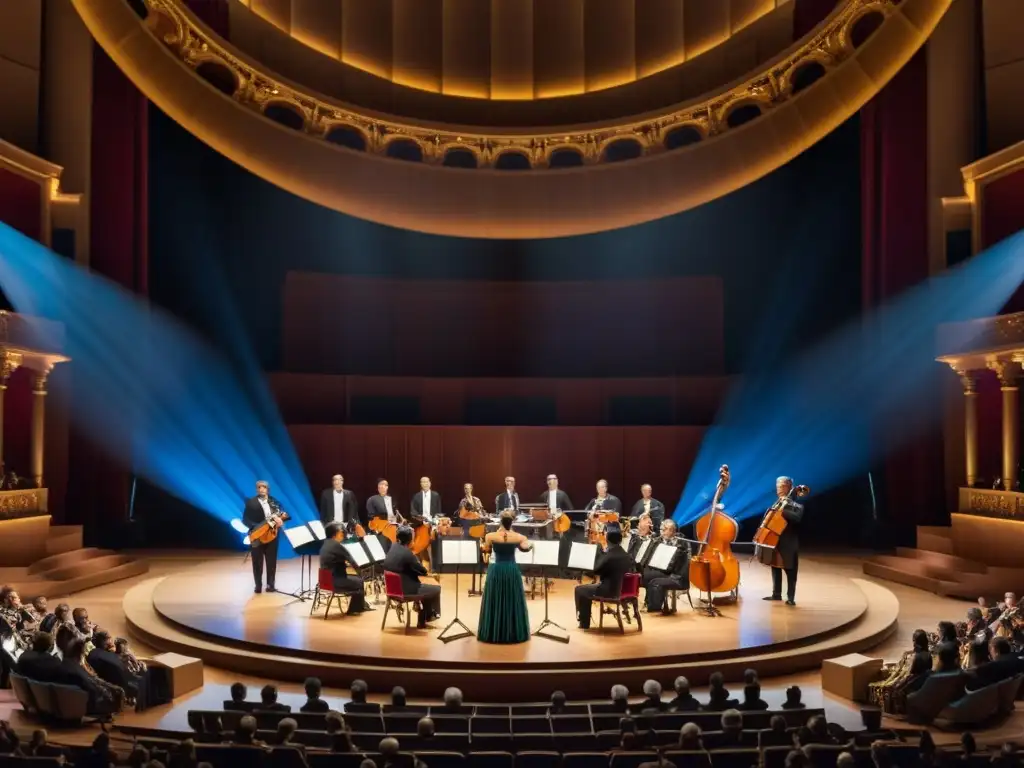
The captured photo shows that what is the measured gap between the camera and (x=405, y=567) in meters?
9.31

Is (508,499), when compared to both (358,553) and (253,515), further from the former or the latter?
(358,553)

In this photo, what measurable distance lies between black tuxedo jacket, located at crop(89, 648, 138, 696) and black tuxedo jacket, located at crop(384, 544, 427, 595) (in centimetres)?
247

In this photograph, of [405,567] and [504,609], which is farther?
[405,567]

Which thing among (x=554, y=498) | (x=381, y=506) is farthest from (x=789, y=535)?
(x=381, y=506)

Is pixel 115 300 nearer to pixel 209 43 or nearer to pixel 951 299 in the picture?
pixel 209 43

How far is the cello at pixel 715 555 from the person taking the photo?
1023 centimetres

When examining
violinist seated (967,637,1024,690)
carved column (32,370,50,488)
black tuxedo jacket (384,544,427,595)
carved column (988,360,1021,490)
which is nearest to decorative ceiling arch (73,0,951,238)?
black tuxedo jacket (384,544,427,595)

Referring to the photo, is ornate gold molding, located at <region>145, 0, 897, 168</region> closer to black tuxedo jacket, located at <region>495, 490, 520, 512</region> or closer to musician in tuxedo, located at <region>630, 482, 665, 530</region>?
musician in tuxedo, located at <region>630, 482, 665, 530</region>

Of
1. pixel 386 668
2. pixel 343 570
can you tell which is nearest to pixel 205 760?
pixel 386 668

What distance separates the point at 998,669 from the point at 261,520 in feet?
25.2

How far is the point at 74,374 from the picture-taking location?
15.6m

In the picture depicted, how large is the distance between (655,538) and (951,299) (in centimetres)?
762

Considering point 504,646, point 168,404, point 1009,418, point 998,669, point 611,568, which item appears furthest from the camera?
point 168,404

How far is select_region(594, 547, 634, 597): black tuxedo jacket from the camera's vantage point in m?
9.27
